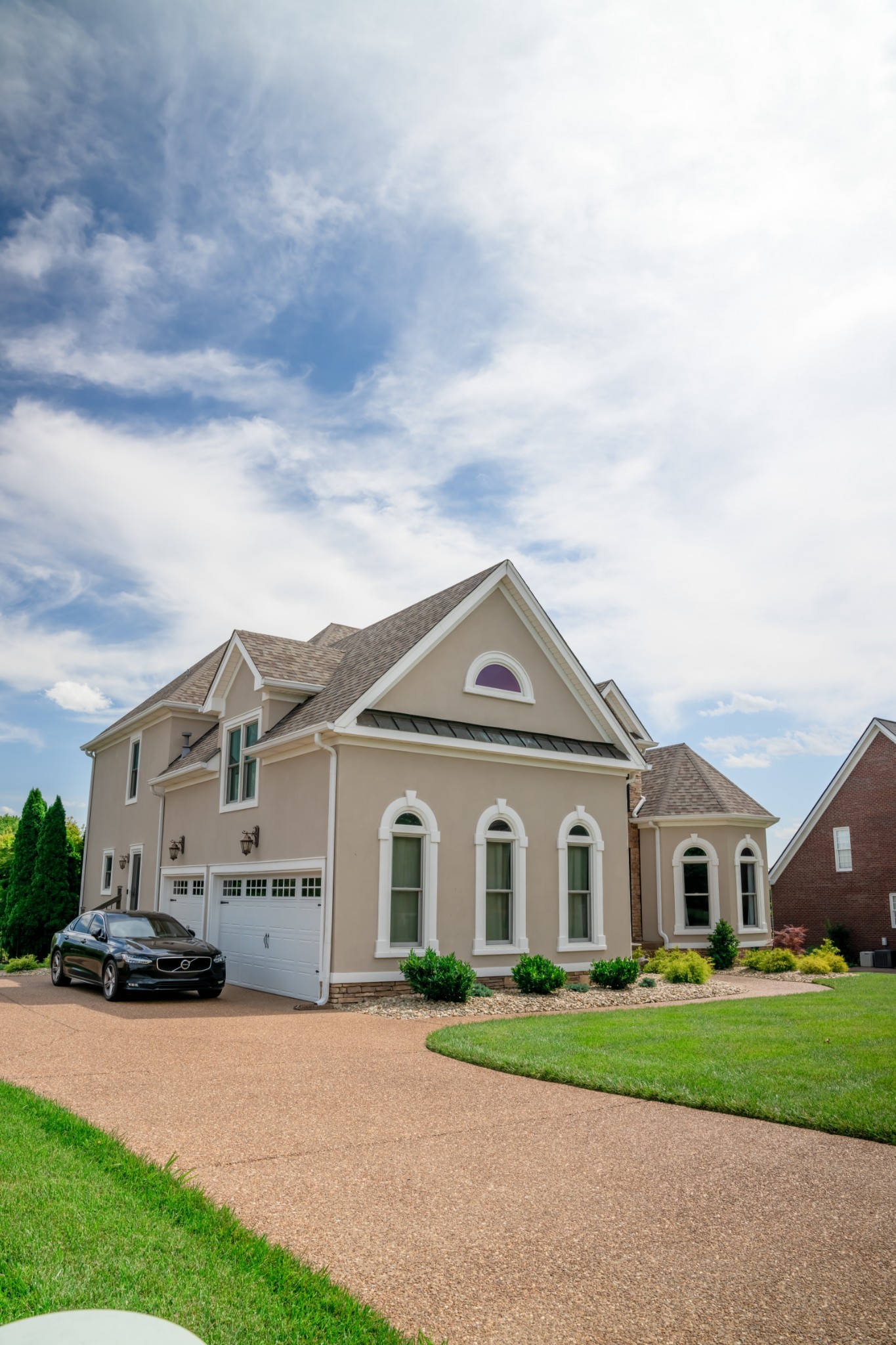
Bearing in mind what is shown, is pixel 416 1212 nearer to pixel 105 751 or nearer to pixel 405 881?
pixel 405 881

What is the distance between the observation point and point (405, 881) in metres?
16.2

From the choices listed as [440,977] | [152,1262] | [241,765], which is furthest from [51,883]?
[152,1262]

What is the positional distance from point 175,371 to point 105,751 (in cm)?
Result: 1854

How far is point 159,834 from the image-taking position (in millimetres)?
23859

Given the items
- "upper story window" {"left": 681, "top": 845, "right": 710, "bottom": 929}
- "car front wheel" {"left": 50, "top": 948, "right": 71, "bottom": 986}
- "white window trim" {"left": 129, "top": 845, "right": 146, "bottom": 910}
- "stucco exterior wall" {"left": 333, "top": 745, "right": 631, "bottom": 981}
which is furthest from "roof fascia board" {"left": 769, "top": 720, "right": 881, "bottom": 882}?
"car front wheel" {"left": 50, "top": 948, "right": 71, "bottom": 986}

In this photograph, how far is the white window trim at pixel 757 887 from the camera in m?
24.7

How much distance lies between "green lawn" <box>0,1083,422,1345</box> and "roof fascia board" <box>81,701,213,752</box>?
17.1 m

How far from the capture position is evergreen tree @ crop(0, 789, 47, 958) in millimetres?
30344

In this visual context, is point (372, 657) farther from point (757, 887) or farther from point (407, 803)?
point (757, 887)

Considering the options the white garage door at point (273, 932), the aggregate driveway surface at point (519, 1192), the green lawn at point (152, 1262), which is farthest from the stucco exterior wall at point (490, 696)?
the green lawn at point (152, 1262)

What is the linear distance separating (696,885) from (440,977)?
40.8ft

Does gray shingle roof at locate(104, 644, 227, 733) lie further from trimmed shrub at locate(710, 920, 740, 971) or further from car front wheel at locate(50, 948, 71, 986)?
trimmed shrub at locate(710, 920, 740, 971)

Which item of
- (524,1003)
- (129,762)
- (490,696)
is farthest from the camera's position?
(129,762)

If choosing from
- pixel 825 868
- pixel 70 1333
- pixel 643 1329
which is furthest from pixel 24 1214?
pixel 825 868
